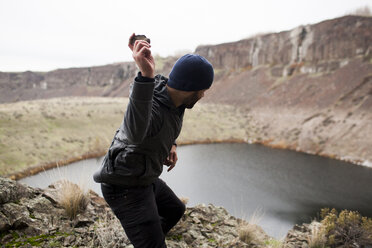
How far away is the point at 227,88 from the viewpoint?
4028 centimetres

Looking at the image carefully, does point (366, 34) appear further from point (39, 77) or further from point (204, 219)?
point (39, 77)

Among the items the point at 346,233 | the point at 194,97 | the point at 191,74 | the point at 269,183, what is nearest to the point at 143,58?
the point at 191,74

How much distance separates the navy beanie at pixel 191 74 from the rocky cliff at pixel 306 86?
751 inches

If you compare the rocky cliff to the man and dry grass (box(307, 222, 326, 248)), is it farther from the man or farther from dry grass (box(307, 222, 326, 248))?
the man

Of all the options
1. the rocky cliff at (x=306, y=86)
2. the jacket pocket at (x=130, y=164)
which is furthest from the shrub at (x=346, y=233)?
the rocky cliff at (x=306, y=86)

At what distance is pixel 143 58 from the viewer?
1417 millimetres

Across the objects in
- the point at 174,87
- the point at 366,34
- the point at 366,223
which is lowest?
the point at 366,223

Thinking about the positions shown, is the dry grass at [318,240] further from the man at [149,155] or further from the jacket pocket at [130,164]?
the jacket pocket at [130,164]

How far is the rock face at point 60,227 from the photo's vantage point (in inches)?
107

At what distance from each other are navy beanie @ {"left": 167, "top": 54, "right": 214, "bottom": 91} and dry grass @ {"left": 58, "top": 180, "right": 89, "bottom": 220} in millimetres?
2453

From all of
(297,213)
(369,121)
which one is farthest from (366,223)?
(369,121)

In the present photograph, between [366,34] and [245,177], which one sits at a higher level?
[366,34]

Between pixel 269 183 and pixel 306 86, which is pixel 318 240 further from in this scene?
pixel 306 86

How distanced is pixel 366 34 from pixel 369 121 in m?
14.2
